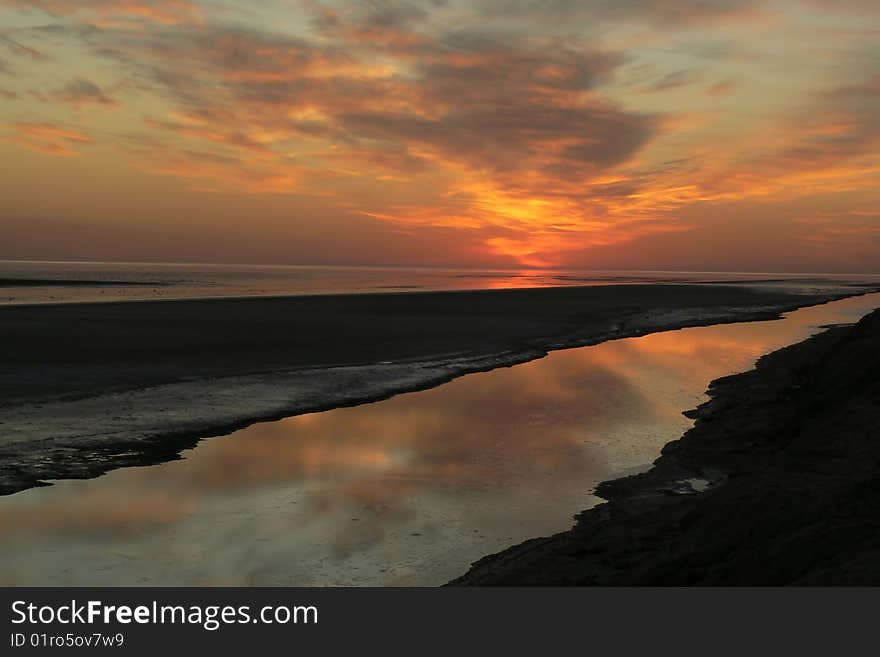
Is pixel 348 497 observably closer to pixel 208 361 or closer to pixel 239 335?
pixel 208 361

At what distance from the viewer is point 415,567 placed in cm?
880

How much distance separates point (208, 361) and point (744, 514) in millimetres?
21190

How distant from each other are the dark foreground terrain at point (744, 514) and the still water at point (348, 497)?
2.49ft

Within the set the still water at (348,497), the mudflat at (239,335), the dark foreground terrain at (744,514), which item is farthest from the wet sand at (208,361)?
the dark foreground terrain at (744,514)

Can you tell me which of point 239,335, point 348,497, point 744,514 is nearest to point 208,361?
point 239,335

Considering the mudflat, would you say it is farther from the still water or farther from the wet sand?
the still water

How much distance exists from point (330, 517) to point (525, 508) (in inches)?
Answer: 122

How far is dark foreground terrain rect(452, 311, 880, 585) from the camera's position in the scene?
6824 millimetres

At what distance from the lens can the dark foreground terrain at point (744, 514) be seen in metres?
6.82

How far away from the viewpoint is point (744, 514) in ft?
26.5

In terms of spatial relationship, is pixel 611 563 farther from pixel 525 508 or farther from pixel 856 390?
pixel 856 390

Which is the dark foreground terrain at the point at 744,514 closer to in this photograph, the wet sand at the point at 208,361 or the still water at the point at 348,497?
the still water at the point at 348,497
